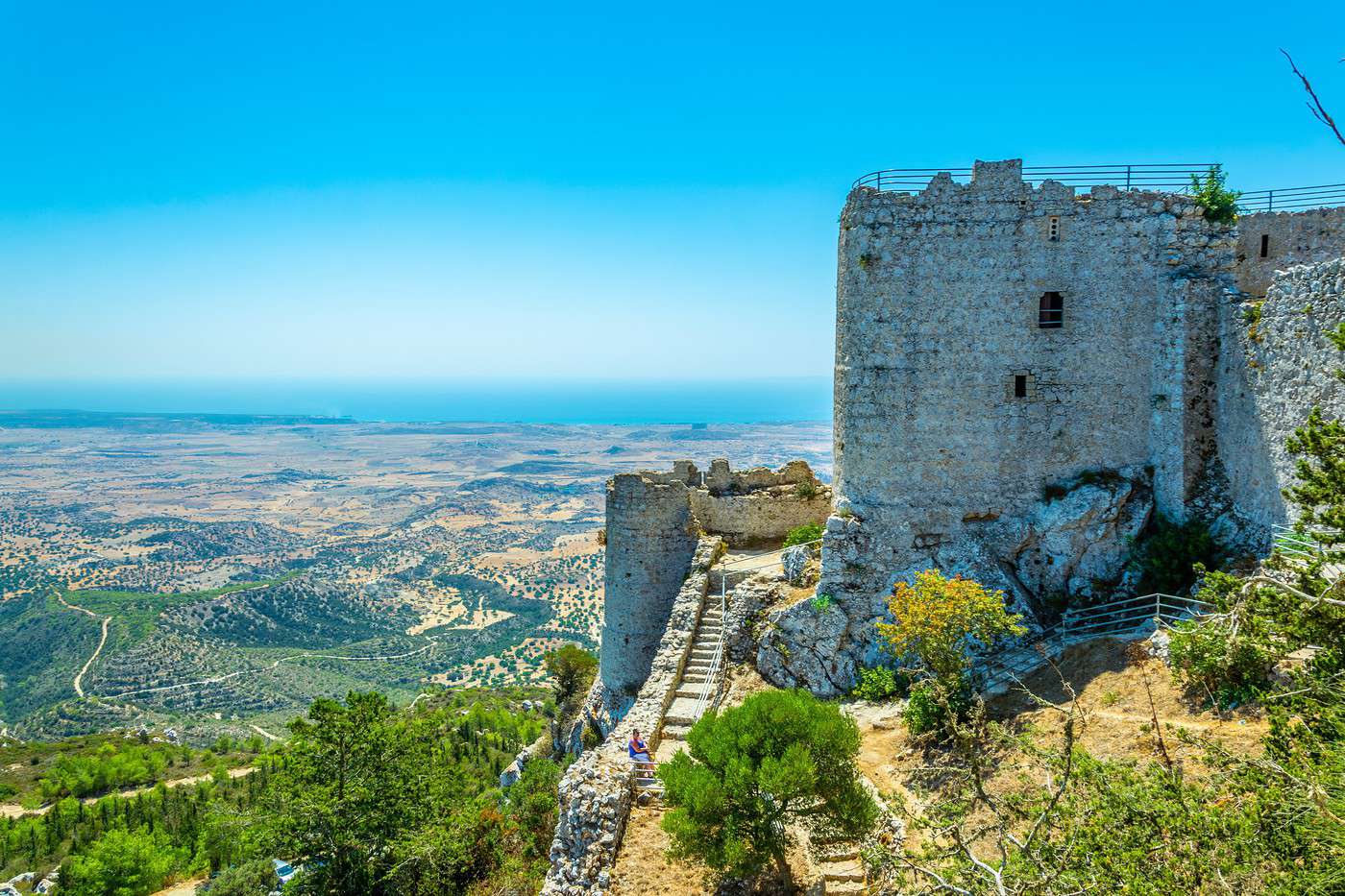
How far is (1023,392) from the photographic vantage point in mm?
16422

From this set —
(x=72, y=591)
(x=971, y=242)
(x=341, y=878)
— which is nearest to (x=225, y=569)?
(x=72, y=591)

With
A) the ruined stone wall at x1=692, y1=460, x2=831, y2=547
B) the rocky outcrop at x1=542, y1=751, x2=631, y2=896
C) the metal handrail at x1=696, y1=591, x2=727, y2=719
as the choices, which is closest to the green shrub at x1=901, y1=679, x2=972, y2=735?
the metal handrail at x1=696, y1=591, x2=727, y2=719

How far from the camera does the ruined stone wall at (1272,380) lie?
41.7ft

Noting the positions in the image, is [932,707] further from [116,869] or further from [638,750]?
[116,869]

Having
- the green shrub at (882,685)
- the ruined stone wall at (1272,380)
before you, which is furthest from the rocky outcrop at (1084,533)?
the green shrub at (882,685)

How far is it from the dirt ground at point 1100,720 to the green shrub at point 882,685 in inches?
10.8

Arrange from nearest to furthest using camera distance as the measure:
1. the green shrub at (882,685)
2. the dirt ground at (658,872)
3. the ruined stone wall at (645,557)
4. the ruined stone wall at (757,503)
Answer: the dirt ground at (658,872)
the green shrub at (882,685)
the ruined stone wall at (645,557)
the ruined stone wall at (757,503)

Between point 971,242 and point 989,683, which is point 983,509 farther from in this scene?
point 971,242

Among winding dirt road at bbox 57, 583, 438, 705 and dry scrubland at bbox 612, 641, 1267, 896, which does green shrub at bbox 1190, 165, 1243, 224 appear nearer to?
dry scrubland at bbox 612, 641, 1267, 896

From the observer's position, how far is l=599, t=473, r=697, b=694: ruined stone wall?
20828 millimetres

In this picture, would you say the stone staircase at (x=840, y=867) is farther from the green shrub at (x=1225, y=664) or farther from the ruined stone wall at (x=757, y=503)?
the ruined stone wall at (x=757, y=503)

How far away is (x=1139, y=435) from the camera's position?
53.9 ft

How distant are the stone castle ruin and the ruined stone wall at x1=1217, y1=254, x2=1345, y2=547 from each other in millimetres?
105

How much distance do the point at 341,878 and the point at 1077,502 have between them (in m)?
17.4
